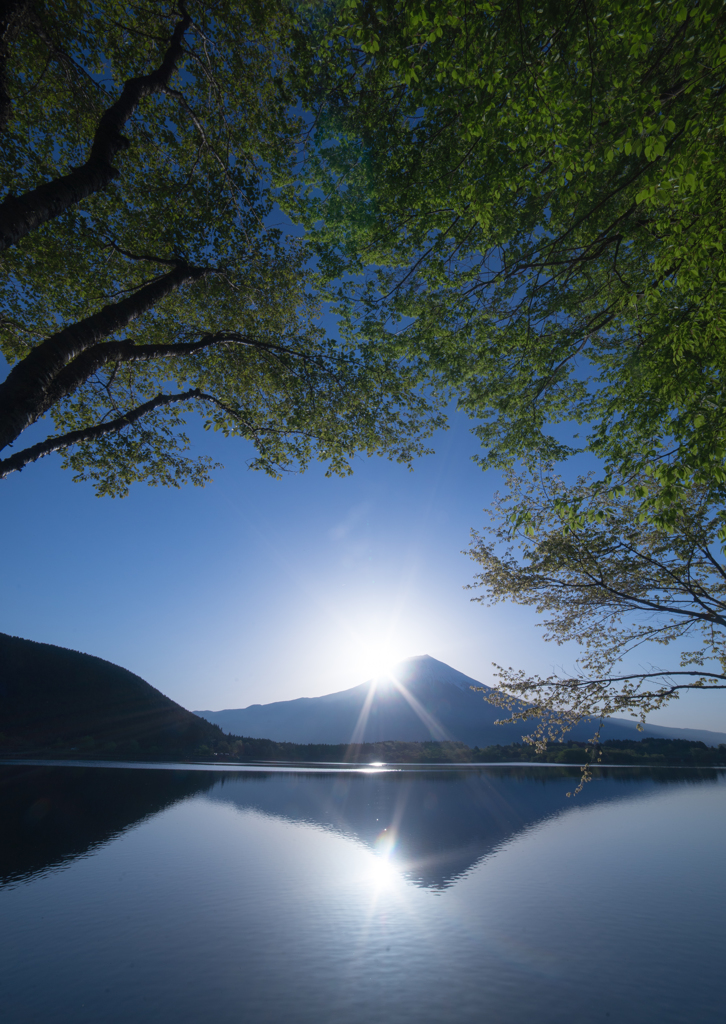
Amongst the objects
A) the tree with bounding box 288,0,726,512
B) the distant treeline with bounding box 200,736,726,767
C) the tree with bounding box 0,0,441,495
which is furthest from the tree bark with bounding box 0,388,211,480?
the distant treeline with bounding box 200,736,726,767

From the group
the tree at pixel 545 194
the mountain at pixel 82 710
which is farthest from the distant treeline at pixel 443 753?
the tree at pixel 545 194

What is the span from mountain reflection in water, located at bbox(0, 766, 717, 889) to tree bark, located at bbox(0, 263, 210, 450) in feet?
31.0

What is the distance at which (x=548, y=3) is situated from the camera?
15.7ft

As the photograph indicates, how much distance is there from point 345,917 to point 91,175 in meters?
13.7

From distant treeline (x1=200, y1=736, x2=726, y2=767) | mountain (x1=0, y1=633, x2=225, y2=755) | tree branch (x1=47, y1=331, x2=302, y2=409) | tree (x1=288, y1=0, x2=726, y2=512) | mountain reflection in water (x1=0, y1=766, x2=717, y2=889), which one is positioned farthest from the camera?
distant treeline (x1=200, y1=736, x2=726, y2=767)

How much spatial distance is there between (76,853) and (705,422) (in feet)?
51.4

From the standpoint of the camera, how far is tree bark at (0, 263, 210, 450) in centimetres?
551

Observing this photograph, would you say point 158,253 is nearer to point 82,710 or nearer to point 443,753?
Result: point 82,710

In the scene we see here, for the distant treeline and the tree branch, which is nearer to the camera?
the tree branch

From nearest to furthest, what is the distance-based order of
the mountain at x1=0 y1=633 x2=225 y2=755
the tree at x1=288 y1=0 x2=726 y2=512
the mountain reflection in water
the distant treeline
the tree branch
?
the tree at x1=288 y1=0 x2=726 y2=512
the tree branch
the mountain reflection in water
the mountain at x1=0 y1=633 x2=225 y2=755
the distant treeline

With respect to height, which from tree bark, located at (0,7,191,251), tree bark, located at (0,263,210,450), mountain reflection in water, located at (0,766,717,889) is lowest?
mountain reflection in water, located at (0,766,717,889)

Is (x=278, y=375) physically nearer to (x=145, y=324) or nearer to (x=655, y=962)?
(x=145, y=324)

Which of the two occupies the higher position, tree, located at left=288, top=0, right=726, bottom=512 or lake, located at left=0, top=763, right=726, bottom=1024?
tree, located at left=288, top=0, right=726, bottom=512

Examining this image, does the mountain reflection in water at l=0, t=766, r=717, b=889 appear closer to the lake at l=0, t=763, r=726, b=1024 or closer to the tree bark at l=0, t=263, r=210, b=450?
the lake at l=0, t=763, r=726, b=1024
